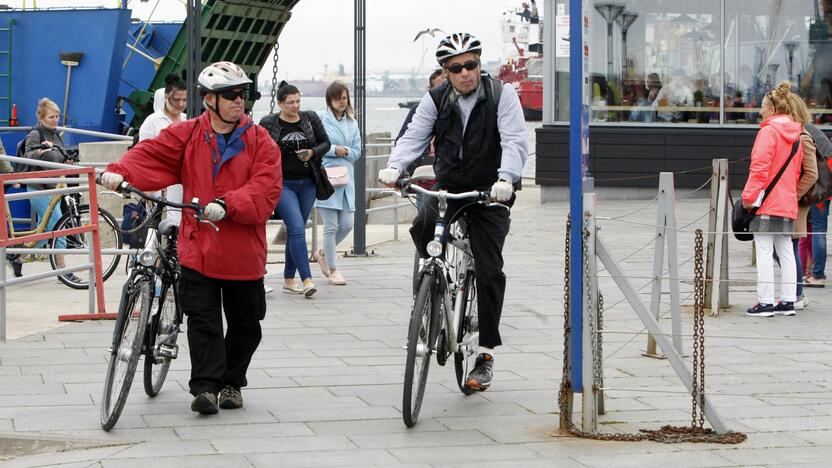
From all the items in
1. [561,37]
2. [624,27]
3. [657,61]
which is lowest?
[657,61]

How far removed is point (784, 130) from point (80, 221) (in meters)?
6.01

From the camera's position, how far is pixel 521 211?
65.3 feet

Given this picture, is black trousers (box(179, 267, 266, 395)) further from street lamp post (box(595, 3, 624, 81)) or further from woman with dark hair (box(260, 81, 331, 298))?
street lamp post (box(595, 3, 624, 81))

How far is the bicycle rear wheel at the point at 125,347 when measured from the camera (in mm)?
6355

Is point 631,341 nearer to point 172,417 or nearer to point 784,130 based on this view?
point 784,130

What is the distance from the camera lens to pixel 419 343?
639cm

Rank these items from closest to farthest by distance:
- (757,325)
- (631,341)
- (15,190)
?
(631,341) → (757,325) → (15,190)

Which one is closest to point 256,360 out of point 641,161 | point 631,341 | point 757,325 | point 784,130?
point 631,341

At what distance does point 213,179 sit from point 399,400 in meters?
1.46

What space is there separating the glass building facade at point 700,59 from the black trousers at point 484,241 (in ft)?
45.2

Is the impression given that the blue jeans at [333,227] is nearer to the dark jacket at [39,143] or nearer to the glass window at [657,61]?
the dark jacket at [39,143]

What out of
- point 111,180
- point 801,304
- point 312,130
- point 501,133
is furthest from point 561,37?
point 111,180

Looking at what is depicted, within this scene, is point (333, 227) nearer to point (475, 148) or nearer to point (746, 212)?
point (746, 212)

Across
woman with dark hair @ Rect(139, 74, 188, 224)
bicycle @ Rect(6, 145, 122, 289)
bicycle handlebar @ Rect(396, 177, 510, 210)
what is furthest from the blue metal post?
bicycle @ Rect(6, 145, 122, 289)
